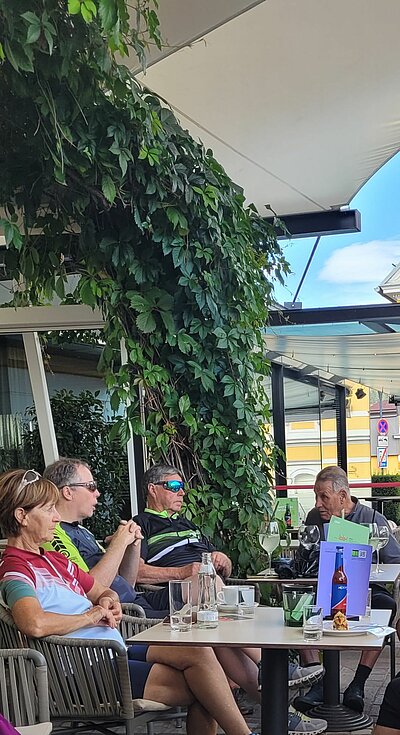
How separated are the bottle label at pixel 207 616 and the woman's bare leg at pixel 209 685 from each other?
0.22 metres

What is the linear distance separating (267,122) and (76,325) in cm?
207

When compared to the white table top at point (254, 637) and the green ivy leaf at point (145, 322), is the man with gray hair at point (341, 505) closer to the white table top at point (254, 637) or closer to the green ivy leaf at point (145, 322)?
the green ivy leaf at point (145, 322)

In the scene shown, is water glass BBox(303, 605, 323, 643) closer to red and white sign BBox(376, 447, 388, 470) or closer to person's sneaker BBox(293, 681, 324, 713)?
person's sneaker BBox(293, 681, 324, 713)

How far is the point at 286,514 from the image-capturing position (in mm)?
6855

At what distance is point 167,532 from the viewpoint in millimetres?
5156

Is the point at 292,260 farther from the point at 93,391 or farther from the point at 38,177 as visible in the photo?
the point at 38,177

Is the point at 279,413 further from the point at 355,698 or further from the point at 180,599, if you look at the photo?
the point at 180,599

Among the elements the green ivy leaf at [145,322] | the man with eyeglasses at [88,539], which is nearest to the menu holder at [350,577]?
the man with eyeglasses at [88,539]

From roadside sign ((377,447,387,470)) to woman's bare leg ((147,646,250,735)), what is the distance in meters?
16.8

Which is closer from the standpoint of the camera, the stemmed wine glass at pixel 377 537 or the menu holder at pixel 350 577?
the menu holder at pixel 350 577

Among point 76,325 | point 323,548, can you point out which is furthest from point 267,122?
point 323,548

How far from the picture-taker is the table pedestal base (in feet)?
15.4

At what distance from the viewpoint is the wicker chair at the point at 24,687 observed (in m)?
3.12

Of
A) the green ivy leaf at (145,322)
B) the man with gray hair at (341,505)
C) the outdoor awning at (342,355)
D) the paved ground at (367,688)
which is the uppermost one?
the outdoor awning at (342,355)
